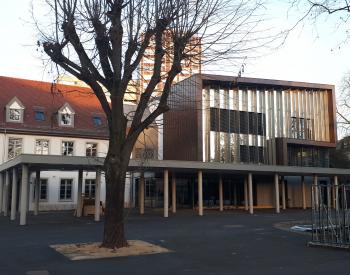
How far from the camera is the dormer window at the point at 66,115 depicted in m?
43.0

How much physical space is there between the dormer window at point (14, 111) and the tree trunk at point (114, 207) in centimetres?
2862

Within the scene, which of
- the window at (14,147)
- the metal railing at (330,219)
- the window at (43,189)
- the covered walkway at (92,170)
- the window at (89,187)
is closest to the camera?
the metal railing at (330,219)

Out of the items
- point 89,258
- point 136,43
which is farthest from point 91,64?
point 89,258

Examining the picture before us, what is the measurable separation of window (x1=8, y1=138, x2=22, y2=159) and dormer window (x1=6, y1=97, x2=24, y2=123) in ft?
6.19

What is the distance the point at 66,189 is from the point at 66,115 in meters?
7.00

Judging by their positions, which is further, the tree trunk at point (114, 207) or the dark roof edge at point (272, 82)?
the dark roof edge at point (272, 82)

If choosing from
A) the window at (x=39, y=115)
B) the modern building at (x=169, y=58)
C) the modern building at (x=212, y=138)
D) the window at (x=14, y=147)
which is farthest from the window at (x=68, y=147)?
the modern building at (x=169, y=58)

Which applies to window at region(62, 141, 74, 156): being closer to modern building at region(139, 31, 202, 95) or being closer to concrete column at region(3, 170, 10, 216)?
concrete column at region(3, 170, 10, 216)

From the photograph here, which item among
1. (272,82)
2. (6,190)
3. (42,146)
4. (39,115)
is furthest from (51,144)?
(272,82)

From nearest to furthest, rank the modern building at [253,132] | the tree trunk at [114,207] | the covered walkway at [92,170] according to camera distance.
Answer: the tree trunk at [114,207]
the covered walkway at [92,170]
the modern building at [253,132]

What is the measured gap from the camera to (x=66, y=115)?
4344cm

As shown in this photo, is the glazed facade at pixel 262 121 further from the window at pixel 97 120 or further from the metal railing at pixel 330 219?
the metal railing at pixel 330 219

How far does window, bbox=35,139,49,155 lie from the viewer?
39.9 meters

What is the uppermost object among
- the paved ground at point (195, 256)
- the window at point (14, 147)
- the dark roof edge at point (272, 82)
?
the dark roof edge at point (272, 82)
